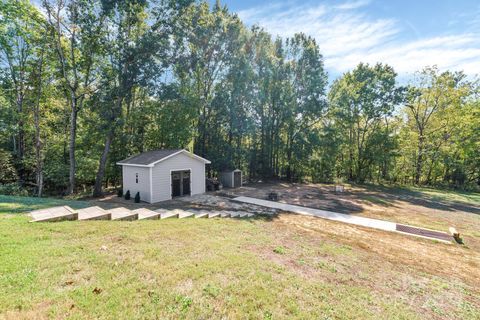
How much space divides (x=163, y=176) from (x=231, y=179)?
6.96m

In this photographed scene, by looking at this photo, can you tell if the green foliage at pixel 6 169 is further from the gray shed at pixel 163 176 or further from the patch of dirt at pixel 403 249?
the patch of dirt at pixel 403 249

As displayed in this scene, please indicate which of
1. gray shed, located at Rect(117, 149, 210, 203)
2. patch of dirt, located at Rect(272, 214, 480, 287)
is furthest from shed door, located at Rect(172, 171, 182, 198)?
patch of dirt, located at Rect(272, 214, 480, 287)

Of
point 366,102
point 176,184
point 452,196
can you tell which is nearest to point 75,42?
point 176,184

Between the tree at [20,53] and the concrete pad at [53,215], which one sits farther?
the tree at [20,53]

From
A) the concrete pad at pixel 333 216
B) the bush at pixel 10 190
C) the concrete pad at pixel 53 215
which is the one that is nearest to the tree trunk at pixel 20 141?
the bush at pixel 10 190

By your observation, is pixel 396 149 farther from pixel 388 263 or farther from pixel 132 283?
pixel 132 283

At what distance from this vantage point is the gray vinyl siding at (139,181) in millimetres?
12047

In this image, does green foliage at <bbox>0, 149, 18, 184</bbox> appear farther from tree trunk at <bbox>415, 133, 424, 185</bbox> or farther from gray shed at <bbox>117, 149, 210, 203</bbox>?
tree trunk at <bbox>415, 133, 424, 185</bbox>

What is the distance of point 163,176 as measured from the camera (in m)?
12.5

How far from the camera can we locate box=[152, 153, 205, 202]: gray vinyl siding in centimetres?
1212

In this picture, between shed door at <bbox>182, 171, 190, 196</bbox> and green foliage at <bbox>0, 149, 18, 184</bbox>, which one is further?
shed door at <bbox>182, 171, 190, 196</bbox>

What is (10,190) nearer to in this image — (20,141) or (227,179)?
(20,141)

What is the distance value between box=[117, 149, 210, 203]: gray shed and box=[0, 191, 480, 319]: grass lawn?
21.3 ft

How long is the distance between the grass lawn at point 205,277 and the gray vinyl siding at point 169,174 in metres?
6.61
